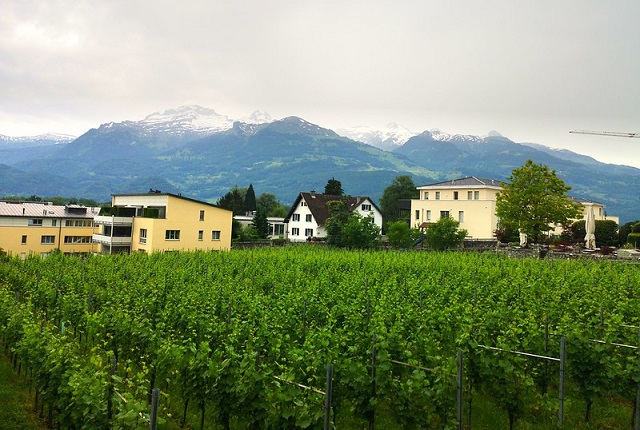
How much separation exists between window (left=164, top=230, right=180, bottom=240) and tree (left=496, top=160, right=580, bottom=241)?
30.4m

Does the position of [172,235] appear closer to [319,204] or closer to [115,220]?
[115,220]

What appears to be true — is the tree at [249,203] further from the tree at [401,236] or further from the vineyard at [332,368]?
the vineyard at [332,368]

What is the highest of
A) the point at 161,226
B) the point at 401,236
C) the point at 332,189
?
the point at 332,189

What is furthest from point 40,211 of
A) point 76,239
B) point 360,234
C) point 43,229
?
point 360,234

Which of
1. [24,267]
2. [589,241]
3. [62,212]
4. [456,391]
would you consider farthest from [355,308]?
[62,212]

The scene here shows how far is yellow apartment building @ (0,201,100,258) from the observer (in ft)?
182

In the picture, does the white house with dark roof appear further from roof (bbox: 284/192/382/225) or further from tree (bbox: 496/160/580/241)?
tree (bbox: 496/160/580/241)

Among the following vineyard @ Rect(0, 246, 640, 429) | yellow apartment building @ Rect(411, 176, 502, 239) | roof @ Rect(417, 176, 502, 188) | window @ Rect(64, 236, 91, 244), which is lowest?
vineyard @ Rect(0, 246, 640, 429)

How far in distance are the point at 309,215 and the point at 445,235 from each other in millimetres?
31467

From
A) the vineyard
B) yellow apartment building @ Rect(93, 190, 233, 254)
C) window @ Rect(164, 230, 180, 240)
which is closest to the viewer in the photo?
the vineyard

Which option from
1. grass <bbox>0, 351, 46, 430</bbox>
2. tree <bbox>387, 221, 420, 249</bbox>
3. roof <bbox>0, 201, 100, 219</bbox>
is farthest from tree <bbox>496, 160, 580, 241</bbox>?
roof <bbox>0, 201, 100, 219</bbox>

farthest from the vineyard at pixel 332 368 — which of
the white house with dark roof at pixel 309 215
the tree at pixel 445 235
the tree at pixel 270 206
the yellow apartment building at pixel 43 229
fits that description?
the tree at pixel 270 206

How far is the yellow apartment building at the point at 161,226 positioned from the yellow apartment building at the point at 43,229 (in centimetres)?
1067

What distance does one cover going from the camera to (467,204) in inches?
2283
